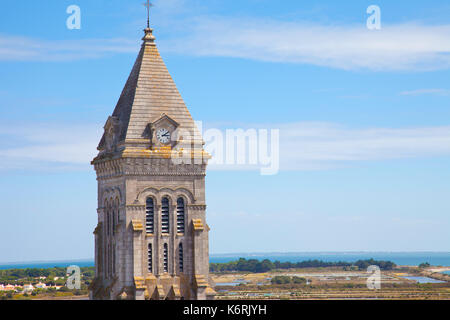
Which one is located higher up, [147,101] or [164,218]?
[147,101]

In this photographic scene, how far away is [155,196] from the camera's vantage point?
66438 millimetres

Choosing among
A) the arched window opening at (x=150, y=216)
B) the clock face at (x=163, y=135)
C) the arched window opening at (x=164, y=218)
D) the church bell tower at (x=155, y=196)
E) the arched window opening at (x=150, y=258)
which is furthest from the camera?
the clock face at (x=163, y=135)

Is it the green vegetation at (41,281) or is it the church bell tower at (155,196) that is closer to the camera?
the church bell tower at (155,196)

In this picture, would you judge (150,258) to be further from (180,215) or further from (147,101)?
(147,101)

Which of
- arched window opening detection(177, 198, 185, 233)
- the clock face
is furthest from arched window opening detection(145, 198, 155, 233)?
A: the clock face

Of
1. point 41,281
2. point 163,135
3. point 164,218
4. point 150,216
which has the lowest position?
point 41,281

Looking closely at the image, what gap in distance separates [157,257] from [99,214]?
7.38 m

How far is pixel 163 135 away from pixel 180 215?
19.5 ft

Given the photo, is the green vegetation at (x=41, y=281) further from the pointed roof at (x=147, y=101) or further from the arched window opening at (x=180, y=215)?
the pointed roof at (x=147, y=101)

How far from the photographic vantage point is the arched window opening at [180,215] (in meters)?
67.4

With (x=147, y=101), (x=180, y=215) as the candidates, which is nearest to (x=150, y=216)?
(x=180, y=215)

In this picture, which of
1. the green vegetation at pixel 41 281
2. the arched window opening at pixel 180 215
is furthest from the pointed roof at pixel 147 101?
the green vegetation at pixel 41 281

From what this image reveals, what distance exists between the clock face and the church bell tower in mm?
72

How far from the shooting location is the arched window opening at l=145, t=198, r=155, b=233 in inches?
2613
